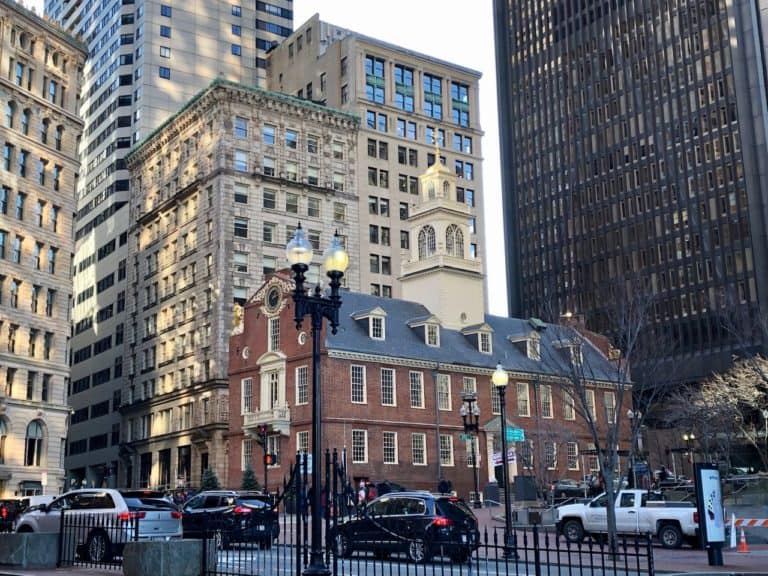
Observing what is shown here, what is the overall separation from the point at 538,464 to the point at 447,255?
16811 mm

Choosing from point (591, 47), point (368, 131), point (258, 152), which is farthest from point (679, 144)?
point (258, 152)

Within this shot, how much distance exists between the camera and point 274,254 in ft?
291

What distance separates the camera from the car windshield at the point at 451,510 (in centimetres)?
2650

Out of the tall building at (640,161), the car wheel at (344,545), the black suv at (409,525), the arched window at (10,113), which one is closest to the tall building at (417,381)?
the arched window at (10,113)

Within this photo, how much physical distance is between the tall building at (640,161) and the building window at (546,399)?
31.2 m

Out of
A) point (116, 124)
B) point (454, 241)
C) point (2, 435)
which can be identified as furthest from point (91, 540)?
point (116, 124)

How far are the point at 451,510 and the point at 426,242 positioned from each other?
48.3m

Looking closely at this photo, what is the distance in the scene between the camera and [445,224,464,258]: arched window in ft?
240

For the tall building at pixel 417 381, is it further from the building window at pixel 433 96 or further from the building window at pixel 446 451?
the building window at pixel 433 96

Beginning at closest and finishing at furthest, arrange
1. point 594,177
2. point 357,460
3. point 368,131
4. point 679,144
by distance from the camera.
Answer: point 357,460 < point 368,131 < point 679,144 < point 594,177

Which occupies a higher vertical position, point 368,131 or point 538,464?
point 368,131

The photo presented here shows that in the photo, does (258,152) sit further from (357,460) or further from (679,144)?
(679,144)

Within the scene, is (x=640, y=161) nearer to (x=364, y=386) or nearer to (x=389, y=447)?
(x=389, y=447)

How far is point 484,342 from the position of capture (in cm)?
7119
